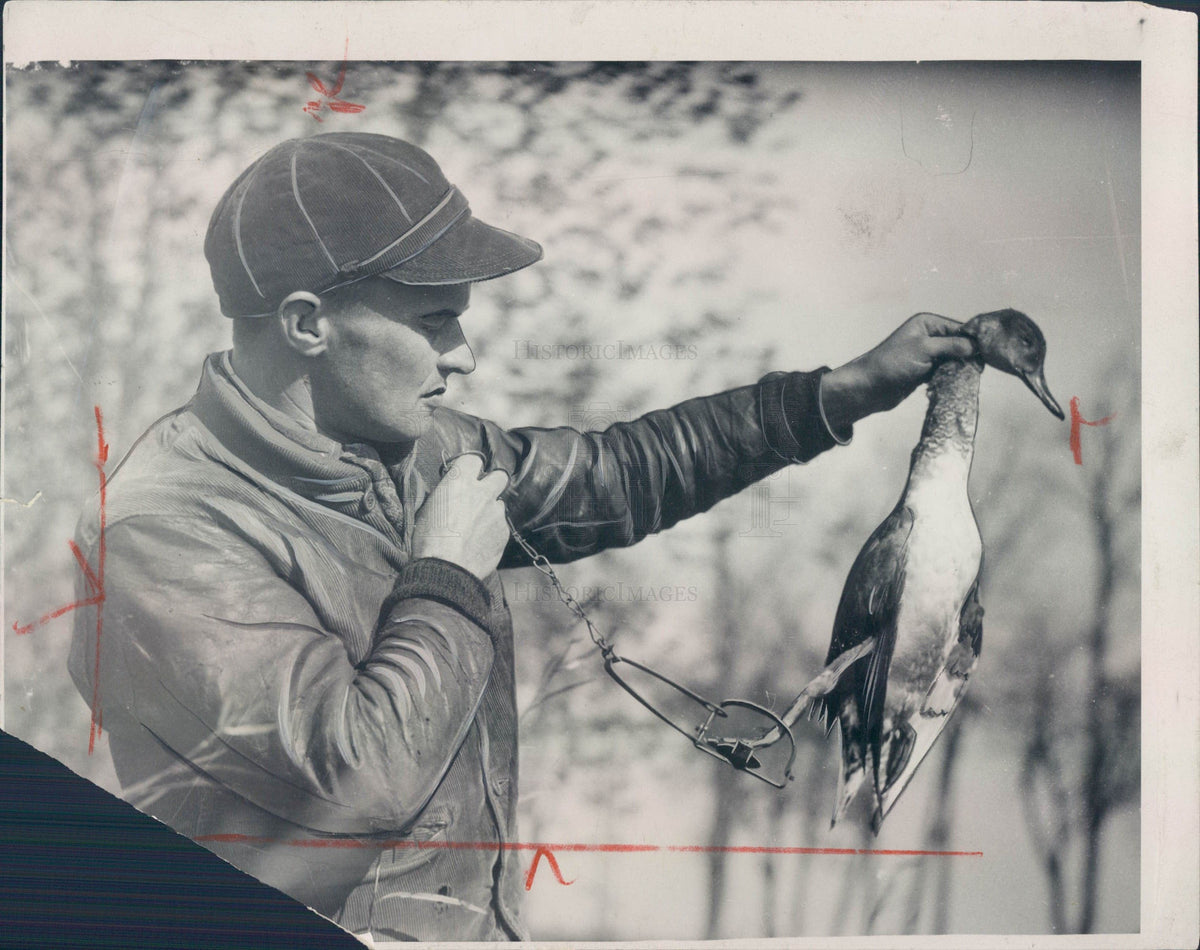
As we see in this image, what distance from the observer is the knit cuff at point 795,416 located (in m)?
2.25

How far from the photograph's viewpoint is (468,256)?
2176 mm

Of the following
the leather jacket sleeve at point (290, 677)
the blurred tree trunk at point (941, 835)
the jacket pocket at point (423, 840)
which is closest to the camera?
the leather jacket sleeve at point (290, 677)

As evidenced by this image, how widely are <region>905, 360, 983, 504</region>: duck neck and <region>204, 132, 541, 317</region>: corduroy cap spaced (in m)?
0.87

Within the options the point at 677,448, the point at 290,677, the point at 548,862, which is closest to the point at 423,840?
the point at 548,862

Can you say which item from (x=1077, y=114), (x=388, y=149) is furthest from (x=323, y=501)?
(x=1077, y=114)

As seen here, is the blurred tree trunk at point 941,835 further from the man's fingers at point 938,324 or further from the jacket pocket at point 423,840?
the jacket pocket at point 423,840

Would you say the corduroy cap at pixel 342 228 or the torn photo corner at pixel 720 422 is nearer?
the corduroy cap at pixel 342 228

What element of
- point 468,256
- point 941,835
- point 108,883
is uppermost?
point 468,256

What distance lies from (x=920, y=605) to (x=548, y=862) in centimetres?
93

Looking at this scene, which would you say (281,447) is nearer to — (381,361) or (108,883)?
(381,361)

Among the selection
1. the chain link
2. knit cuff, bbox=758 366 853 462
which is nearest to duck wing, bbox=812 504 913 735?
knit cuff, bbox=758 366 853 462

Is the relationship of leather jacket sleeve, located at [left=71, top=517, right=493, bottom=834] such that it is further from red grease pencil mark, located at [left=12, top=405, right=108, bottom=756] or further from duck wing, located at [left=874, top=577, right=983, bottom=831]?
duck wing, located at [left=874, top=577, right=983, bottom=831]

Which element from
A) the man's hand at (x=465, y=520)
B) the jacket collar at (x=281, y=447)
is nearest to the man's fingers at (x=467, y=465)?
the man's hand at (x=465, y=520)

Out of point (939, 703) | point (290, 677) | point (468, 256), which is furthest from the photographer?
point (939, 703)
